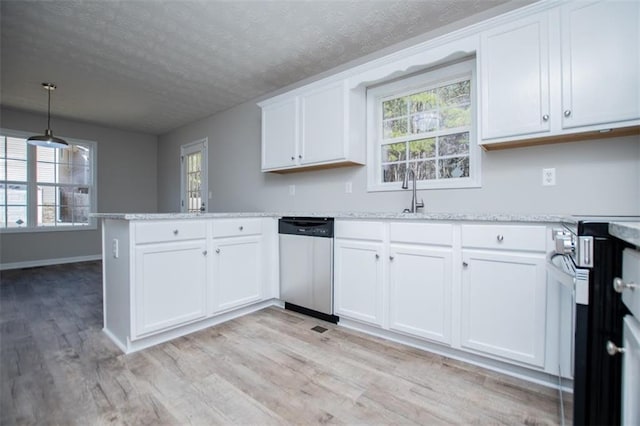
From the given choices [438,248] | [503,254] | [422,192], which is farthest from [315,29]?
[503,254]

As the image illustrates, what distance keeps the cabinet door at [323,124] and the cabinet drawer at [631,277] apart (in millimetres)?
2112

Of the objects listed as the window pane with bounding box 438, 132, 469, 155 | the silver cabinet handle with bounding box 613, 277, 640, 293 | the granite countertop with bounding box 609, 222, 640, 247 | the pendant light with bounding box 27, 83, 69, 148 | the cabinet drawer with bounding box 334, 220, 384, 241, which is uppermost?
the pendant light with bounding box 27, 83, 69, 148

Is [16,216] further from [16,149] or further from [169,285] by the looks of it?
[169,285]

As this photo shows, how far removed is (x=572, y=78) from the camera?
1711 mm

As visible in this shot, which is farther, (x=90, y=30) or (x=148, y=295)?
(x=90, y=30)

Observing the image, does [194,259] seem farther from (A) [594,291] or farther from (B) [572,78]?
(B) [572,78]

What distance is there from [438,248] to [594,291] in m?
1.12

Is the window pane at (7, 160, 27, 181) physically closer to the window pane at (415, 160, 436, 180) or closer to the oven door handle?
the window pane at (415, 160, 436, 180)

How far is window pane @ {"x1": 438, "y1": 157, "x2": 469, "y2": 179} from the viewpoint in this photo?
7.87 ft

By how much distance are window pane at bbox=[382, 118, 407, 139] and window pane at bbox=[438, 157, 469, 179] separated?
469mm

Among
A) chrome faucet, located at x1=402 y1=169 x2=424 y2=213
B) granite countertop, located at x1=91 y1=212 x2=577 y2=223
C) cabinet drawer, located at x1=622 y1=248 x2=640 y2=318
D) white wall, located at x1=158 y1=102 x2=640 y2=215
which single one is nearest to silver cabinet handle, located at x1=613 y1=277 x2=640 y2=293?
cabinet drawer, located at x1=622 y1=248 x2=640 y2=318

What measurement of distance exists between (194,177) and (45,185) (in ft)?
8.09

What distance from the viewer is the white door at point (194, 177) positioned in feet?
16.1

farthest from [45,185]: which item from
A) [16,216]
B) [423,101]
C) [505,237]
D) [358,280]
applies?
[505,237]
